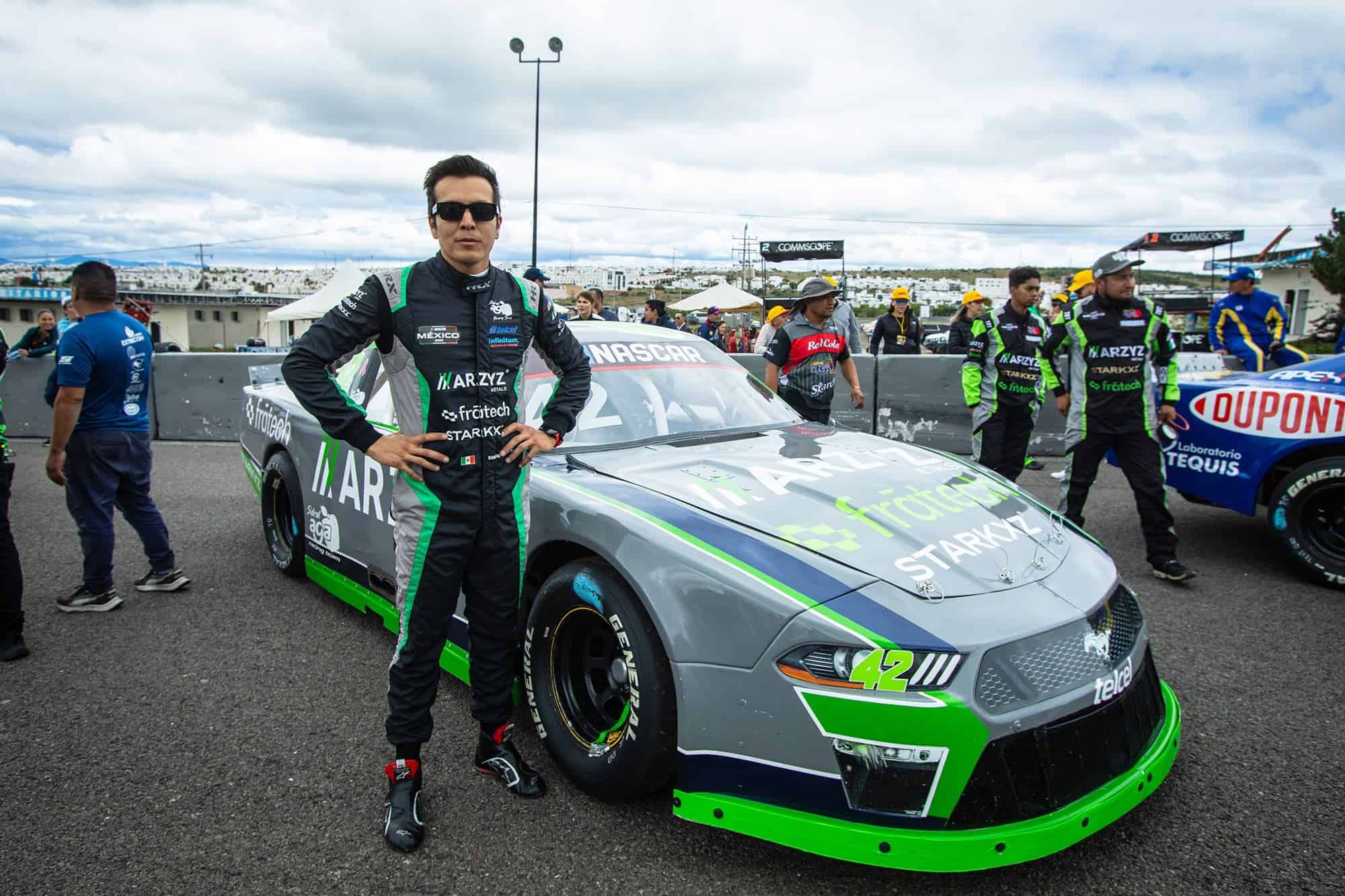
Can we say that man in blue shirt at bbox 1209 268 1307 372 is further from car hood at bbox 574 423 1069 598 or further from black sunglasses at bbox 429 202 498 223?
black sunglasses at bbox 429 202 498 223

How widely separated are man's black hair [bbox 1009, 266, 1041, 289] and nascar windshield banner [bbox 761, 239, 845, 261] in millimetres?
44073

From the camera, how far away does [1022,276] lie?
18.8 ft

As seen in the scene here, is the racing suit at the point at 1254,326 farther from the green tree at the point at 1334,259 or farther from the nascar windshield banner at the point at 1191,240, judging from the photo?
the nascar windshield banner at the point at 1191,240

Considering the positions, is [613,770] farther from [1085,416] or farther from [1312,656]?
[1085,416]

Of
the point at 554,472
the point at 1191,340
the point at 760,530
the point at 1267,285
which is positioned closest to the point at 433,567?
the point at 554,472

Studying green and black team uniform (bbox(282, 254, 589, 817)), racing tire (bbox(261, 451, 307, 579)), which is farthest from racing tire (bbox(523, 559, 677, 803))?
racing tire (bbox(261, 451, 307, 579))

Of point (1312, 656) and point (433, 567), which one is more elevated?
point (433, 567)

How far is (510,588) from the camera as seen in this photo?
2.45 metres

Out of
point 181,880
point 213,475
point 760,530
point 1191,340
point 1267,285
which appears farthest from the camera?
point 1267,285

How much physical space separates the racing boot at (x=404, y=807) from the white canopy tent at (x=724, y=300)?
24.6 m

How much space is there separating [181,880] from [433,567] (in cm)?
99

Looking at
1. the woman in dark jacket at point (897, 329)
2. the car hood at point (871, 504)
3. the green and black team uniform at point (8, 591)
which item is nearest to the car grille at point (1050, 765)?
the car hood at point (871, 504)

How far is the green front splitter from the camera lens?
1.88m

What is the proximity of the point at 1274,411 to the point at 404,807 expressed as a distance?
4.96 meters
